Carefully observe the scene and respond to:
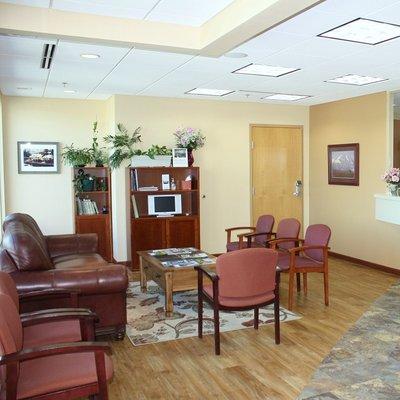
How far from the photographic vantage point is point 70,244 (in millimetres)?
5418

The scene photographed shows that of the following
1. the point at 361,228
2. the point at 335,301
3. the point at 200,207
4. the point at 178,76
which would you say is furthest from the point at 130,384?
the point at 361,228

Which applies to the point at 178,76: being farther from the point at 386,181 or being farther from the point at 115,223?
the point at 386,181

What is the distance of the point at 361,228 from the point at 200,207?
8.36 ft

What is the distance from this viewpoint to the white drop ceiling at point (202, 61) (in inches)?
130

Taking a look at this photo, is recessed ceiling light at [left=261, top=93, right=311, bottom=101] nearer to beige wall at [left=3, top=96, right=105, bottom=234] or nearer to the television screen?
the television screen

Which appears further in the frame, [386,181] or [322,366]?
[386,181]

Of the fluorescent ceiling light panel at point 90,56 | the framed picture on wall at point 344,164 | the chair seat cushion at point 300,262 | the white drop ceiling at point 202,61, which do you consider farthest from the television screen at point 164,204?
the framed picture on wall at point 344,164

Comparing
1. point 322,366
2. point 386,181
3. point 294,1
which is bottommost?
point 322,366

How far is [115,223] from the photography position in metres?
6.79

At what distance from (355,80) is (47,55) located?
3.75 m

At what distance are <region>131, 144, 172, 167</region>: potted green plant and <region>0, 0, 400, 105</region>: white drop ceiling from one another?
0.85m

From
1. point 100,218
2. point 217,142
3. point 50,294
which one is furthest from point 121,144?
point 50,294

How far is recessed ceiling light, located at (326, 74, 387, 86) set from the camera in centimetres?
540

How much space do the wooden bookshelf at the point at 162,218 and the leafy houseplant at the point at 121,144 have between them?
236mm
